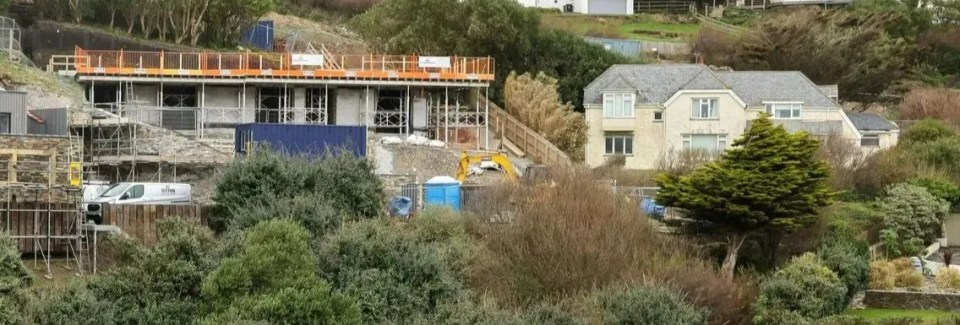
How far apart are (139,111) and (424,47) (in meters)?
12.5

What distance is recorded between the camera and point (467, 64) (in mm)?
55062

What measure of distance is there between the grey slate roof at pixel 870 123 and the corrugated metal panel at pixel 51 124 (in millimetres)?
27542

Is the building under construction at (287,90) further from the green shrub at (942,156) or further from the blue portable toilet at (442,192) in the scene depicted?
the green shrub at (942,156)

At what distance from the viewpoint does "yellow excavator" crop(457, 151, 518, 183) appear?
157ft

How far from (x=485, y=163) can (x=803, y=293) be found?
15.0 m

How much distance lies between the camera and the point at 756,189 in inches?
1593

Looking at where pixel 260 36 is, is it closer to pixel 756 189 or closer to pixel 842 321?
pixel 756 189

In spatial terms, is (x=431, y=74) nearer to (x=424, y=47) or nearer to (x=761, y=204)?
(x=424, y=47)

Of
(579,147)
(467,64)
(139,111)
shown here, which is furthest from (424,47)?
(139,111)

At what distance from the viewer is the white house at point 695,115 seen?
5319cm

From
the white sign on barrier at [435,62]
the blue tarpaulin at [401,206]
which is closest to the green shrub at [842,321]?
the blue tarpaulin at [401,206]

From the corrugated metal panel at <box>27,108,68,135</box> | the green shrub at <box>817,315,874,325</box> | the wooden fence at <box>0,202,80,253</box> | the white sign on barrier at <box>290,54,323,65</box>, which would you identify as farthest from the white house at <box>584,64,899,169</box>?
the wooden fence at <box>0,202,80,253</box>

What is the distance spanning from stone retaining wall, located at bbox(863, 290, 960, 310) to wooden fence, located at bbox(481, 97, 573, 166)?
1432cm

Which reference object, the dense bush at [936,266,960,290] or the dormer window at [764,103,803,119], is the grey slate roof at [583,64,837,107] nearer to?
the dormer window at [764,103,803,119]
